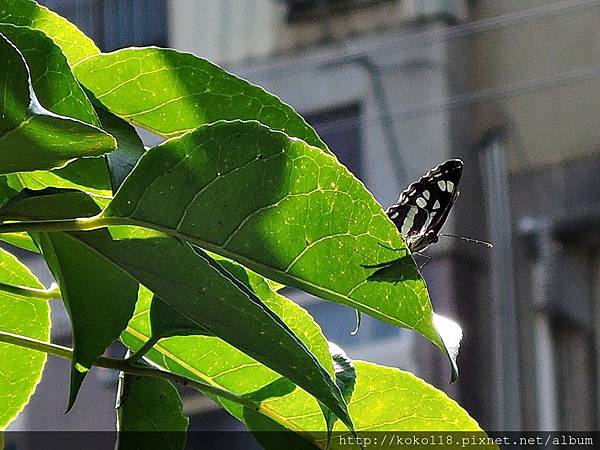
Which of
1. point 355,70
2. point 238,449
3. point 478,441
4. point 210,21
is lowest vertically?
point 238,449

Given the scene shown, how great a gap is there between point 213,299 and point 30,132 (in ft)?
0.11

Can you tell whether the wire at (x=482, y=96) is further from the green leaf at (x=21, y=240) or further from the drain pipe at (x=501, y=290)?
the green leaf at (x=21, y=240)

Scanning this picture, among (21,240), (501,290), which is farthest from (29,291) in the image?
(501,290)

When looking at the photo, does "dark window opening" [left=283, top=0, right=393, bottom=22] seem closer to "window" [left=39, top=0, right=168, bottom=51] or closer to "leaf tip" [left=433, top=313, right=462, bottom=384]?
"window" [left=39, top=0, right=168, bottom=51]

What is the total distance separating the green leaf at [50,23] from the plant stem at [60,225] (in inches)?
1.5

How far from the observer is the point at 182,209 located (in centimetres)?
14

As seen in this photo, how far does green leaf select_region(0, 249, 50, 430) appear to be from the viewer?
0.20m

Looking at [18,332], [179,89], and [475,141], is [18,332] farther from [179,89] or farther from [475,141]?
[475,141]

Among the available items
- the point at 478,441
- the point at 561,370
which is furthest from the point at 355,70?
the point at 478,441

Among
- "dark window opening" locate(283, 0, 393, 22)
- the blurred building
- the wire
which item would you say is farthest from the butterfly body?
"dark window opening" locate(283, 0, 393, 22)

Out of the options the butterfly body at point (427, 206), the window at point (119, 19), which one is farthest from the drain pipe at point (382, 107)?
the butterfly body at point (427, 206)

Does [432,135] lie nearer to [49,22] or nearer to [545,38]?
[545,38]

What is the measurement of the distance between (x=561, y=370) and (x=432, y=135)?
52 centimetres

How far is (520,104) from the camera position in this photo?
198 centimetres
